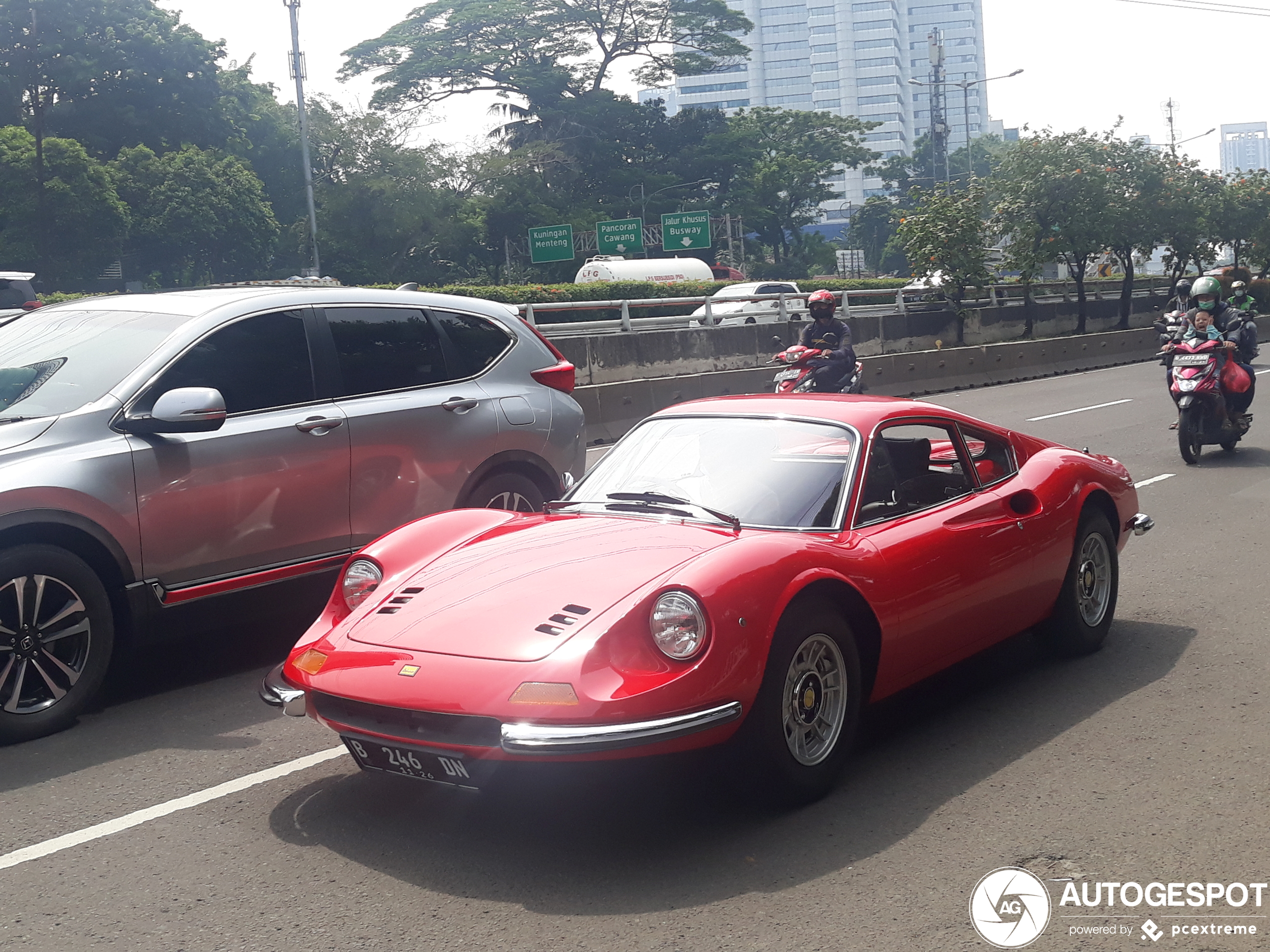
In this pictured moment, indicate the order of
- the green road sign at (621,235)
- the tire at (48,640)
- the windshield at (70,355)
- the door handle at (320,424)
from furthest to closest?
the green road sign at (621,235)
the door handle at (320,424)
the windshield at (70,355)
the tire at (48,640)

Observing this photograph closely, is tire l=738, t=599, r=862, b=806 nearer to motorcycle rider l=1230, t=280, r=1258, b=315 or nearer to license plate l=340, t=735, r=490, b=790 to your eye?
license plate l=340, t=735, r=490, b=790

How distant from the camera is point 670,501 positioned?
4922 mm

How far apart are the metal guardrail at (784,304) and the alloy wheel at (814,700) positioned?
10904 millimetres

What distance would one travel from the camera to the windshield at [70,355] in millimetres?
5727

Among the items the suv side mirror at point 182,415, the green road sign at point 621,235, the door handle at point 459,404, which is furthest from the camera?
the green road sign at point 621,235

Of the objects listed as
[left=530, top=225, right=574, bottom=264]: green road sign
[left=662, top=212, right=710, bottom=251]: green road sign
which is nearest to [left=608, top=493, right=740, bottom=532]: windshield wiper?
[left=530, top=225, right=574, bottom=264]: green road sign

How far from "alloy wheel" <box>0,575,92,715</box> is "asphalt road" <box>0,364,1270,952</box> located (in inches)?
8.3

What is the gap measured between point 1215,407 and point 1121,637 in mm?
6904

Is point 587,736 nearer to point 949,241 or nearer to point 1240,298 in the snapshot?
point 1240,298

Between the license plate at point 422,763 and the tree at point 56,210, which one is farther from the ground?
the tree at point 56,210

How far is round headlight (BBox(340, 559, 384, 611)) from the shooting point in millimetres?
4770

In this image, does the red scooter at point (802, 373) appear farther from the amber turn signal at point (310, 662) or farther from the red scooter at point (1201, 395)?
the amber turn signal at point (310, 662)

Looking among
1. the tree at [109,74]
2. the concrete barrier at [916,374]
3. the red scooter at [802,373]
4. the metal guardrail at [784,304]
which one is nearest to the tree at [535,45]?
the tree at [109,74]

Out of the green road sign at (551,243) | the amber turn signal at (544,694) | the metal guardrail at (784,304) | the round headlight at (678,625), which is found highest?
the green road sign at (551,243)
